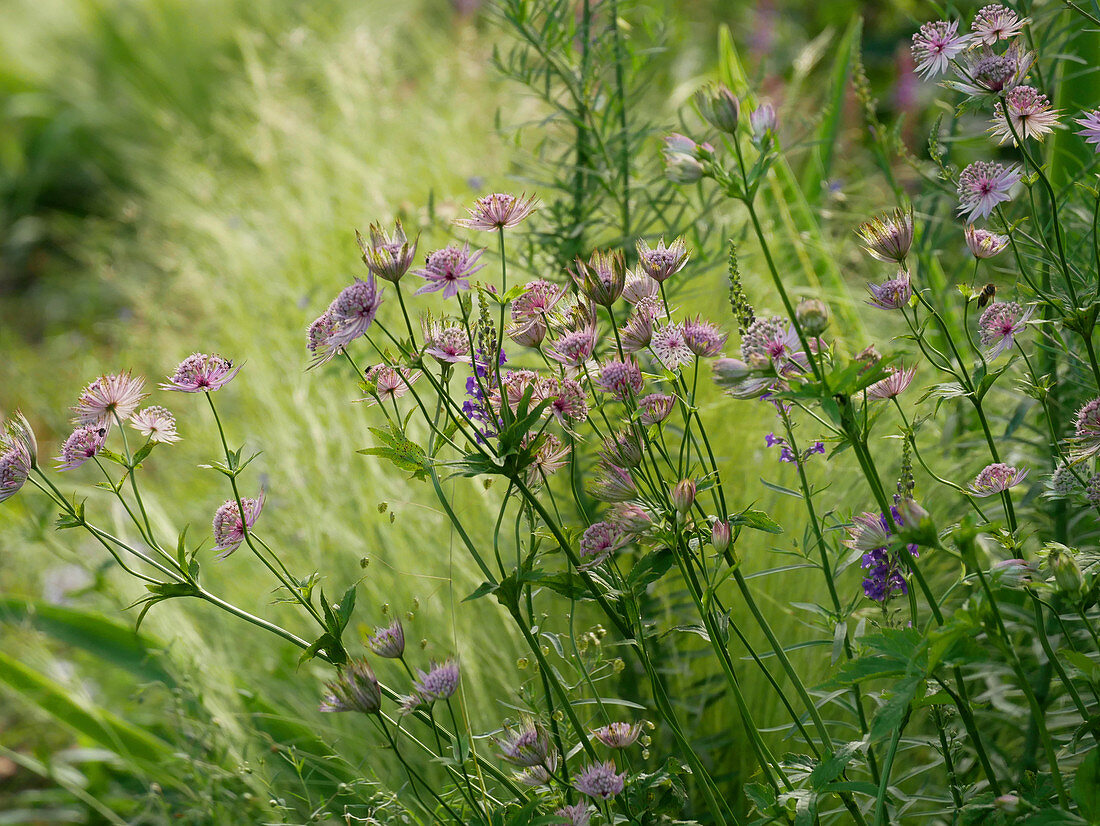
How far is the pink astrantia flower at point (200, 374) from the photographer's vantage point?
2.56 ft

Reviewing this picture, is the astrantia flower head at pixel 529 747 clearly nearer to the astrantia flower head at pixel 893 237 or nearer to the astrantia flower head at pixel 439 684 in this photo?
the astrantia flower head at pixel 439 684

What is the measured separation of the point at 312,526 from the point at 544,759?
931mm

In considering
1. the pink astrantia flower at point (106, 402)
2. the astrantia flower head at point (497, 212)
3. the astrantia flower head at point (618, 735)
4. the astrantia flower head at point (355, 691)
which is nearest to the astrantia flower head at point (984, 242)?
the astrantia flower head at point (497, 212)

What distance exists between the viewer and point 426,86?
3.37 meters

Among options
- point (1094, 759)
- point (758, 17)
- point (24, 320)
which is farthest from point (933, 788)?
point (24, 320)

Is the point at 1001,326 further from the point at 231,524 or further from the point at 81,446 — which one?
the point at 81,446

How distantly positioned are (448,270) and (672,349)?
184 millimetres

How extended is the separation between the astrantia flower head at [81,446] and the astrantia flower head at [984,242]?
738 mm

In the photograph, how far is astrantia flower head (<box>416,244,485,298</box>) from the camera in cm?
72

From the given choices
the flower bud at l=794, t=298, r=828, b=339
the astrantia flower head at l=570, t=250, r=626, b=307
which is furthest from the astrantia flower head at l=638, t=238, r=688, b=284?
the flower bud at l=794, t=298, r=828, b=339

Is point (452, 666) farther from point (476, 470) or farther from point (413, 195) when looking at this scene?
point (413, 195)

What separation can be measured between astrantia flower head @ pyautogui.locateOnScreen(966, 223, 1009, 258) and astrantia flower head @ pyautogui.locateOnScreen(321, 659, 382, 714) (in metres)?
0.59

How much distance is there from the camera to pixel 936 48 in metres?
0.76

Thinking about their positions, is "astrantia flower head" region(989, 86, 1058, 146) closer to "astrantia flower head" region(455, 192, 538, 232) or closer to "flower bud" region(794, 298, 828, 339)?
"flower bud" region(794, 298, 828, 339)
